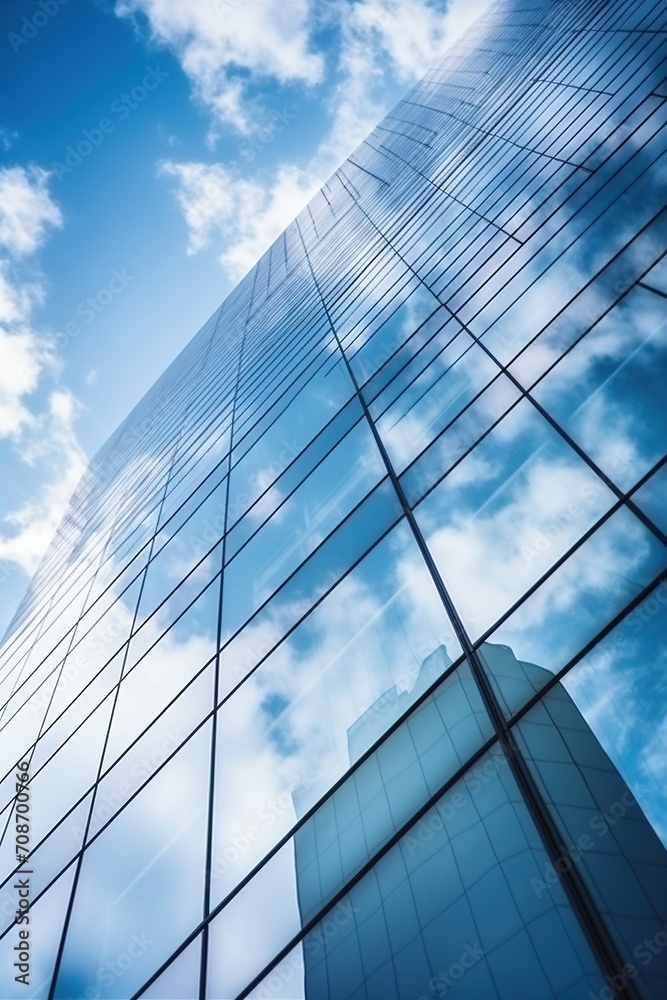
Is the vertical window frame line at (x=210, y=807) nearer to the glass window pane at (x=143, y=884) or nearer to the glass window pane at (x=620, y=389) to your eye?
the glass window pane at (x=143, y=884)

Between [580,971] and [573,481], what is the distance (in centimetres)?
390

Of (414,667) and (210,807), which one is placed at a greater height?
(210,807)

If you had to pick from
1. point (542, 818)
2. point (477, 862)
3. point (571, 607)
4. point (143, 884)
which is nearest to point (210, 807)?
point (143, 884)

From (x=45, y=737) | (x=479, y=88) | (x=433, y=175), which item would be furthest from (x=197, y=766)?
(x=479, y=88)

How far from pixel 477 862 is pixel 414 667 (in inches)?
73.5

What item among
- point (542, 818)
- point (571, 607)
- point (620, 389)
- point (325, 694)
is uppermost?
point (620, 389)

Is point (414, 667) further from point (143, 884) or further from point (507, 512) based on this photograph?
point (143, 884)

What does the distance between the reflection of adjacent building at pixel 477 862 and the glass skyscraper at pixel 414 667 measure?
0.02 metres

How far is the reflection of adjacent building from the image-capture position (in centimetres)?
354

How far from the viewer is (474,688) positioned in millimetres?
5055

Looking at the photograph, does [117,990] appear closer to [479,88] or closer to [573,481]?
[573,481]

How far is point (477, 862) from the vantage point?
13.7 ft

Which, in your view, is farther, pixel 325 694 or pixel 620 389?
pixel 325 694

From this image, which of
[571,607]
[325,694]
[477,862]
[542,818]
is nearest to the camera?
[542,818]
